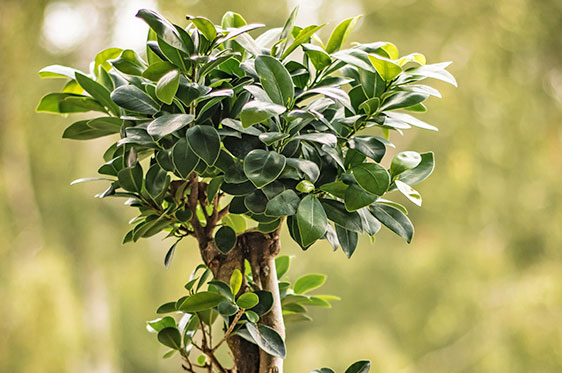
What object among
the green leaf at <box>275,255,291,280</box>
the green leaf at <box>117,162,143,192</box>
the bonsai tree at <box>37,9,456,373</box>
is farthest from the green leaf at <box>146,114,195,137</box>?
the green leaf at <box>275,255,291,280</box>

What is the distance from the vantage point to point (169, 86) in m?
0.46

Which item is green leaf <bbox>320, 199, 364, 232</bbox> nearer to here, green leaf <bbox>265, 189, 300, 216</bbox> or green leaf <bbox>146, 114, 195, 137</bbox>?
green leaf <bbox>265, 189, 300, 216</bbox>

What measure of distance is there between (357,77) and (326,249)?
2.59 metres

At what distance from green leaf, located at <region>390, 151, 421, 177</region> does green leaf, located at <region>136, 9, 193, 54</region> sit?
0.73ft

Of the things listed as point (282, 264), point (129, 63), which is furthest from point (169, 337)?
point (129, 63)

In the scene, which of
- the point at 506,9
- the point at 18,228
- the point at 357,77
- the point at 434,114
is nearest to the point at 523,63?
the point at 506,9

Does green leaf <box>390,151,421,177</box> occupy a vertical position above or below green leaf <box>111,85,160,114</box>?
below

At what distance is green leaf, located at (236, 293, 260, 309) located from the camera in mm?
564

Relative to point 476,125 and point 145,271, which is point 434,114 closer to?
point 476,125

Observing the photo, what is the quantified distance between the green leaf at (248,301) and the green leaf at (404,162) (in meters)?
0.19

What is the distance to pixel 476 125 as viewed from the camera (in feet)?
8.77

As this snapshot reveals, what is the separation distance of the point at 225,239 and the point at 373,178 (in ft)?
0.60

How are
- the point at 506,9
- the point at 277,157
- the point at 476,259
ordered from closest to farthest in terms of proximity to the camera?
the point at 277,157 < the point at 506,9 < the point at 476,259

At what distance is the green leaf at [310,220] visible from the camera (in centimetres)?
49
